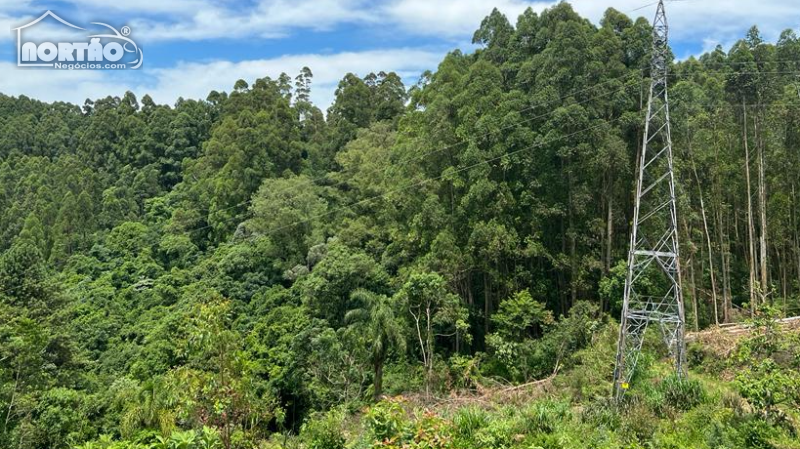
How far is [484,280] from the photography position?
1808 cm

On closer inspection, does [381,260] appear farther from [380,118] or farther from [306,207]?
[380,118]

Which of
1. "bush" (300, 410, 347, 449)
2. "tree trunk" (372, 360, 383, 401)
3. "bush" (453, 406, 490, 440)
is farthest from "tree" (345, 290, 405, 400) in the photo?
"bush" (453, 406, 490, 440)

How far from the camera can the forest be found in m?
11.4

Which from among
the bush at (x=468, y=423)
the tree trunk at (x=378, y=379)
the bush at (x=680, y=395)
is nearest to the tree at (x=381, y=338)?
the tree trunk at (x=378, y=379)

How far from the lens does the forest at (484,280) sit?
11.4 meters

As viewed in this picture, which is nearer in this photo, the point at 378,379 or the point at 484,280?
the point at 378,379

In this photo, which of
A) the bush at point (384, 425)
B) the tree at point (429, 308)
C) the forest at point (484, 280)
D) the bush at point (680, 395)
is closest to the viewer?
the bush at point (384, 425)

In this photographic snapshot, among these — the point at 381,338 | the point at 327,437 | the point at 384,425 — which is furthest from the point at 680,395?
the point at 381,338

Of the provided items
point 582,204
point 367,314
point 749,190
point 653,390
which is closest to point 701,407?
point 653,390

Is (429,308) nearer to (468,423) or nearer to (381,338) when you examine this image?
(381,338)

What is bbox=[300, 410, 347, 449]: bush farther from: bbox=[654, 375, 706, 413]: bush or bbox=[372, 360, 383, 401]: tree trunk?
bbox=[372, 360, 383, 401]: tree trunk

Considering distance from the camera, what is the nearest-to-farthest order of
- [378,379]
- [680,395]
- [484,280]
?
[680,395] → [378,379] → [484,280]

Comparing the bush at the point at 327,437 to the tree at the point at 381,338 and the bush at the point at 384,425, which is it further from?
the tree at the point at 381,338

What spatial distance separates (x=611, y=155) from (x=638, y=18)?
438 centimetres
